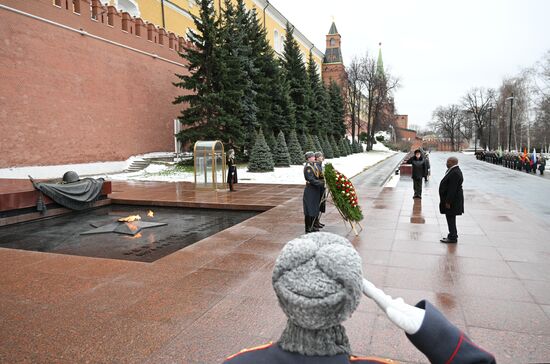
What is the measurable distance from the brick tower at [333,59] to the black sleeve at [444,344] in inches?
2708

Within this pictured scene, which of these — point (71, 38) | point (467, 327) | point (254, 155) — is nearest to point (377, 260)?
point (467, 327)

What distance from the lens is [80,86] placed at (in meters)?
21.1

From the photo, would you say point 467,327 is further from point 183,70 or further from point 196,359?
point 183,70

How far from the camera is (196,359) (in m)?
3.03

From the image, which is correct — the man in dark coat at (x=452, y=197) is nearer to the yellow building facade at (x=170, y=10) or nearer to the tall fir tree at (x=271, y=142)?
the tall fir tree at (x=271, y=142)

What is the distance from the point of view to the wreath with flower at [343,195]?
740cm

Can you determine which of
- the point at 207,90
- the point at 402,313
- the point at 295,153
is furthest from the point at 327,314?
the point at 295,153

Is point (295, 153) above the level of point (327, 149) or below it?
below

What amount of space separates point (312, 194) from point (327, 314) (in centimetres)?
647

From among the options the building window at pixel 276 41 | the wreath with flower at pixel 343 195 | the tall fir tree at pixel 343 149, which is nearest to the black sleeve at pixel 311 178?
the wreath with flower at pixel 343 195

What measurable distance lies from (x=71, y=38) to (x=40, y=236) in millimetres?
15971

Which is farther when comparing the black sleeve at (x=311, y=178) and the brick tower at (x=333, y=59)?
the brick tower at (x=333, y=59)

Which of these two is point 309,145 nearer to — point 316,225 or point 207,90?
Answer: point 207,90

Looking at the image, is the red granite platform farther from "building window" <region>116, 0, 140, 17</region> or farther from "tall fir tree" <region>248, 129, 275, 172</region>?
"building window" <region>116, 0, 140, 17</region>
